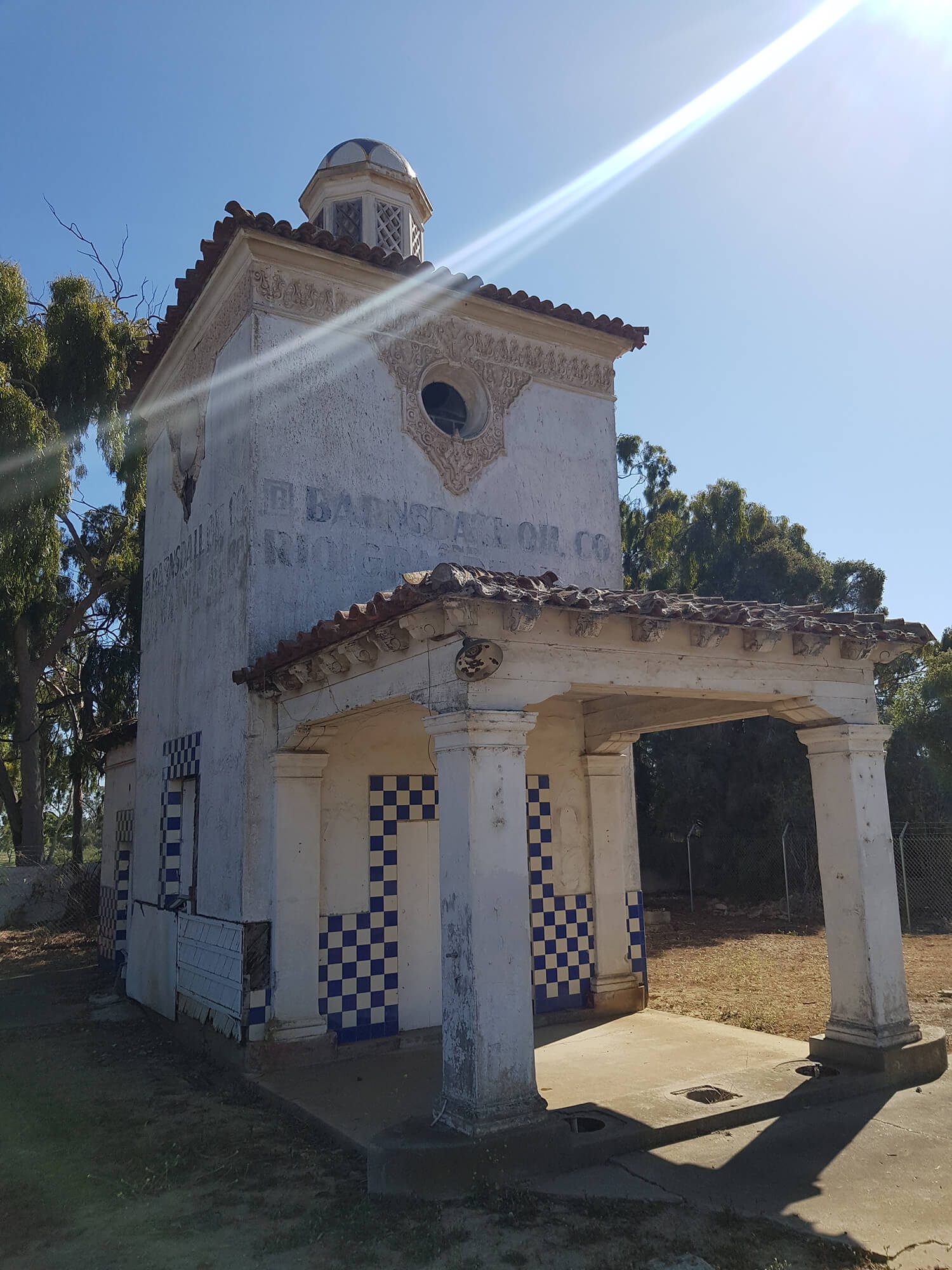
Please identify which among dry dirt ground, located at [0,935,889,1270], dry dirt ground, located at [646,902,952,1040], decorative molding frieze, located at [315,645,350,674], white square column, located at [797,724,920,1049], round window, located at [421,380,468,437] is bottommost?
dry dirt ground, located at [646,902,952,1040]

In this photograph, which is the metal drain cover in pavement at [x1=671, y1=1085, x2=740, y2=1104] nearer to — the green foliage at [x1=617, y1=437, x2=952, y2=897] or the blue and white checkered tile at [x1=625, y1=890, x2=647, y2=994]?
the blue and white checkered tile at [x1=625, y1=890, x2=647, y2=994]

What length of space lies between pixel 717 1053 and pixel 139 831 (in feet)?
21.7

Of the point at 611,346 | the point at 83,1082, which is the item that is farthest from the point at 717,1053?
the point at 611,346

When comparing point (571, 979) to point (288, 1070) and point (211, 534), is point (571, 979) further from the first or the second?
point (211, 534)

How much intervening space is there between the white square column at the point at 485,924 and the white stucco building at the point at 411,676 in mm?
16

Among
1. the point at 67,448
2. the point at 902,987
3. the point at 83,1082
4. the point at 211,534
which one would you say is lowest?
the point at 83,1082

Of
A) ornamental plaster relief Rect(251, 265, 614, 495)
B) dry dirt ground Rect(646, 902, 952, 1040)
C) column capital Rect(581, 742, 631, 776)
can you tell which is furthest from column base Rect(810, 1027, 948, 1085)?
ornamental plaster relief Rect(251, 265, 614, 495)

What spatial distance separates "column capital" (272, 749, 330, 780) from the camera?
724 cm

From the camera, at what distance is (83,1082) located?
742cm

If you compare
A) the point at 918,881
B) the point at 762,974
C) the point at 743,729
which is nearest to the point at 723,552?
the point at 743,729

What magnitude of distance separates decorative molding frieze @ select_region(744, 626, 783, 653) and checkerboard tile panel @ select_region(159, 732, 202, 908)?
5.02 m

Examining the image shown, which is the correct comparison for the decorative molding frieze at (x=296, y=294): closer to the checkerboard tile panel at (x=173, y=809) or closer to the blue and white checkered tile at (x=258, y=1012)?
the checkerboard tile panel at (x=173, y=809)

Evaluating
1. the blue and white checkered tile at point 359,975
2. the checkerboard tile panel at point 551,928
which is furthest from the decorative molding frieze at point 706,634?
the blue and white checkered tile at point 359,975

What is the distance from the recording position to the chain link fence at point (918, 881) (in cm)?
1539
